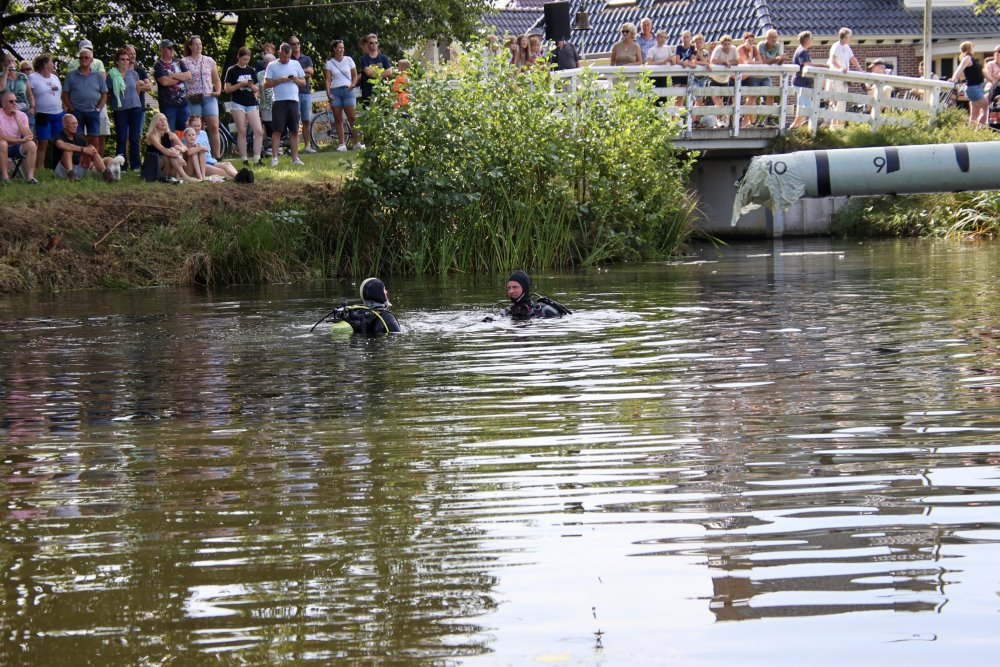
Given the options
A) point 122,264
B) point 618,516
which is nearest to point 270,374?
point 618,516

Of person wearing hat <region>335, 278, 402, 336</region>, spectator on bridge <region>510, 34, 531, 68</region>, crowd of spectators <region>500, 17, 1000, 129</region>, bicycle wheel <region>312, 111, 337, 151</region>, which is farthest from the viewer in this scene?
bicycle wheel <region>312, 111, 337, 151</region>

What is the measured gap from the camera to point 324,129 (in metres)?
27.8

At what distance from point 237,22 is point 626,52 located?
372 inches

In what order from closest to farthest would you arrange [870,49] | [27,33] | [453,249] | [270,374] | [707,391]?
1. [707,391]
2. [270,374]
3. [453,249]
4. [27,33]
5. [870,49]

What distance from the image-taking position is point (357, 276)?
2152 cm

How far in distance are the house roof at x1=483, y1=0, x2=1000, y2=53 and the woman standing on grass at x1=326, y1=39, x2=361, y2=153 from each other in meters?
18.2

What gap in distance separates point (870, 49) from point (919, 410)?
3995 cm

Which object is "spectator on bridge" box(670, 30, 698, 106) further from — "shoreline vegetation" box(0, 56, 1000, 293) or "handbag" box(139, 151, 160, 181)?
"handbag" box(139, 151, 160, 181)

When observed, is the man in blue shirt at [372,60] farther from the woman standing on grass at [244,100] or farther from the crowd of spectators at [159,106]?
the woman standing on grass at [244,100]

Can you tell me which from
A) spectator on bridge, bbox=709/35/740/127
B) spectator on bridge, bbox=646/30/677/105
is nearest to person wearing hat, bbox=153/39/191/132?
spectator on bridge, bbox=646/30/677/105

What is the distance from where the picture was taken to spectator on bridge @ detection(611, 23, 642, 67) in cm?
2559

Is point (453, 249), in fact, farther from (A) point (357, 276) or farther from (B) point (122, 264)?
(B) point (122, 264)

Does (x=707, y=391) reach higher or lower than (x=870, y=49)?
lower

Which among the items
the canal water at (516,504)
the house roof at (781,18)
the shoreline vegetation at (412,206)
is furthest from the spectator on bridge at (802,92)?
the canal water at (516,504)
